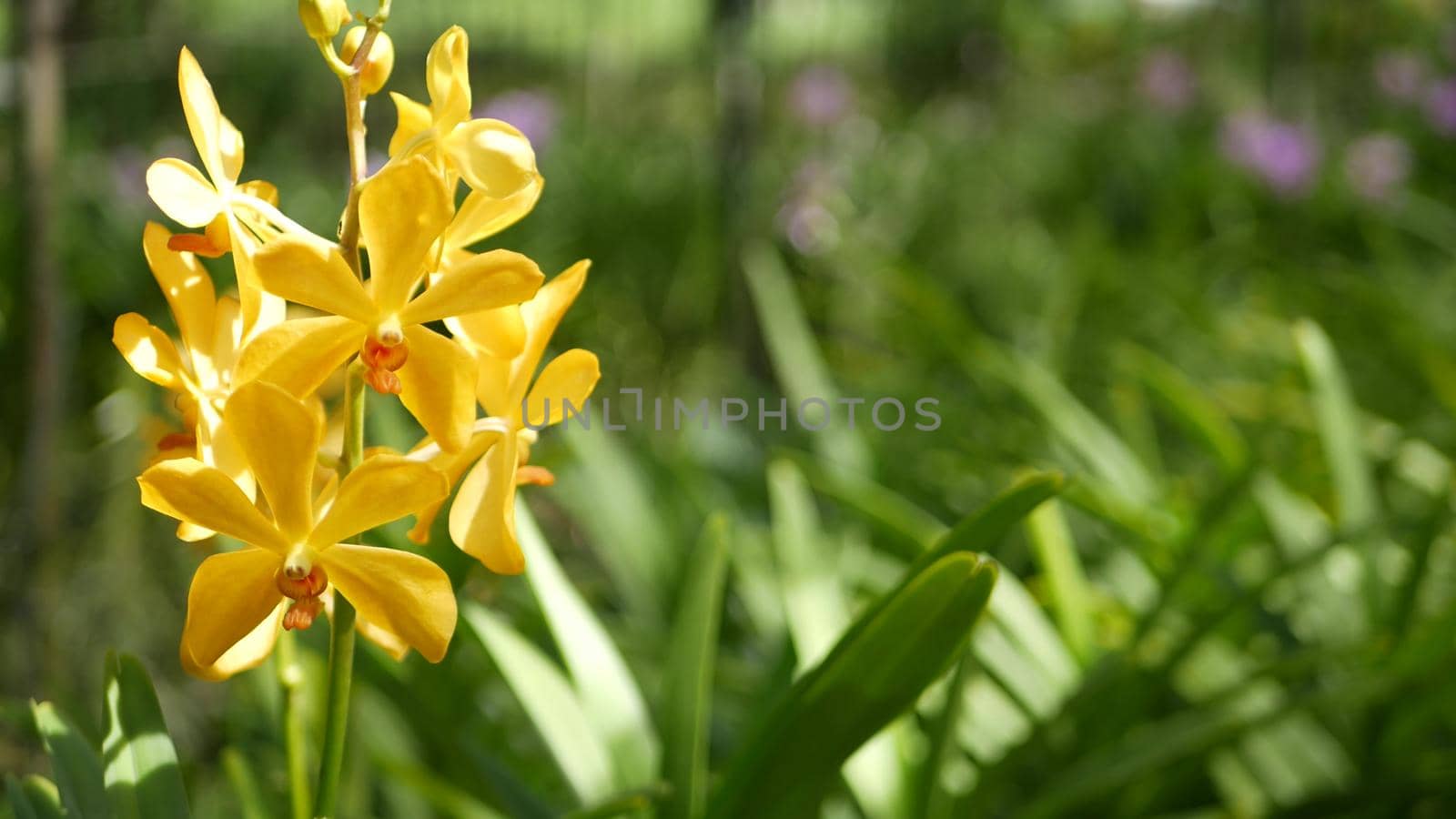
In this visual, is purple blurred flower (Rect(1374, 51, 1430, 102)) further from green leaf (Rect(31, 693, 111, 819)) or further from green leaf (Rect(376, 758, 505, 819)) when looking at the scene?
green leaf (Rect(31, 693, 111, 819))

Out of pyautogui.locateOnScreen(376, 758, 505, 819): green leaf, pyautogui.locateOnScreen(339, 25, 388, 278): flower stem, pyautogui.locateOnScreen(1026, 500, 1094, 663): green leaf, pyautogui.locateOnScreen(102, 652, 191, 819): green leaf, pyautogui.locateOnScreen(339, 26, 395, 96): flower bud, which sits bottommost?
pyautogui.locateOnScreen(376, 758, 505, 819): green leaf

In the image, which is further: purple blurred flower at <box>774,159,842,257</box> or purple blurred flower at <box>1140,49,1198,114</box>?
purple blurred flower at <box>1140,49,1198,114</box>

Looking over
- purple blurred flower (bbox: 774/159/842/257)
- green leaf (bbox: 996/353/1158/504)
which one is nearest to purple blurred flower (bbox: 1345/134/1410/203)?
purple blurred flower (bbox: 774/159/842/257)

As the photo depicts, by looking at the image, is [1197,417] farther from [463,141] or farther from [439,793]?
[463,141]

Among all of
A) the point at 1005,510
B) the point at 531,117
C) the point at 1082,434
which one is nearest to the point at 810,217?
the point at 531,117

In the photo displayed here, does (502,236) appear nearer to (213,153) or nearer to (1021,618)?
(1021,618)

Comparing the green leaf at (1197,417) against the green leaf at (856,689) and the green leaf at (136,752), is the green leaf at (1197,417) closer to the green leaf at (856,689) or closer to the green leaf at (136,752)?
the green leaf at (856,689)

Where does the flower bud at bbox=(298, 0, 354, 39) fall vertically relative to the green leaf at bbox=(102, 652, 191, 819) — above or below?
above
